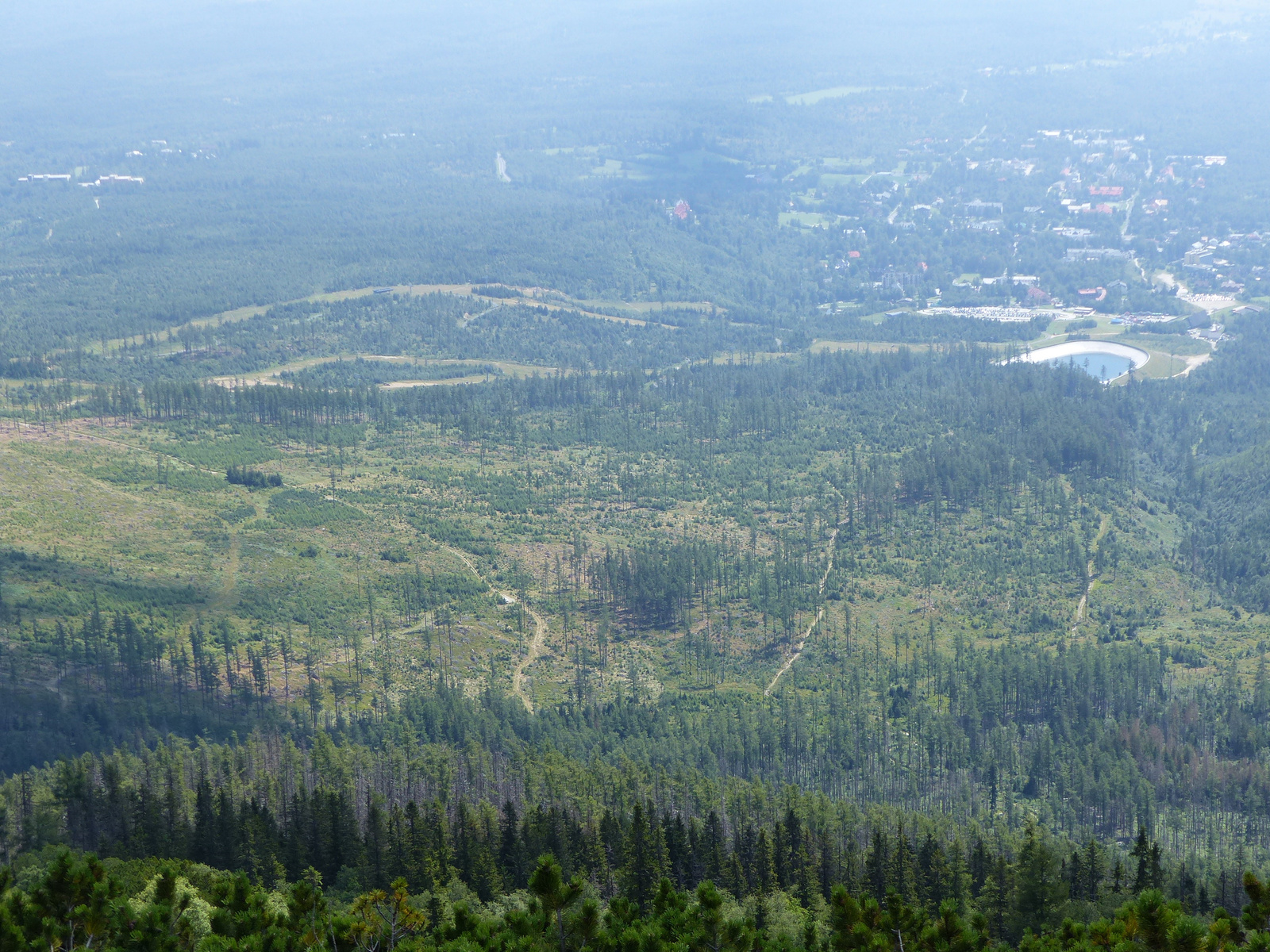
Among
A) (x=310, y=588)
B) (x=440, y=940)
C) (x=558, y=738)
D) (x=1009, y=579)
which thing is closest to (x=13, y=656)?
(x=310, y=588)

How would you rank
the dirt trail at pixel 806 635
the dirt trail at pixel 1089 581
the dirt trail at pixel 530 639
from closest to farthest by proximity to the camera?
the dirt trail at pixel 530 639 → the dirt trail at pixel 806 635 → the dirt trail at pixel 1089 581

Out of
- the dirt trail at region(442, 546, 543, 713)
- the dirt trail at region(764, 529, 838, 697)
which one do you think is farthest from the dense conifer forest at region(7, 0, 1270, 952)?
the dirt trail at region(442, 546, 543, 713)

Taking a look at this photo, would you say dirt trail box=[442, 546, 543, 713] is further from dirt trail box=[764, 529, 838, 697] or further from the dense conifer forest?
dirt trail box=[764, 529, 838, 697]

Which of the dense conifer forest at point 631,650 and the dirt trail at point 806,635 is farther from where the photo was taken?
the dirt trail at point 806,635

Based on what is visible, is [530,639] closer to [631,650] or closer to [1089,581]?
[631,650]

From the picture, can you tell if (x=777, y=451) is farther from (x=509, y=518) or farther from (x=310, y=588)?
(x=310, y=588)

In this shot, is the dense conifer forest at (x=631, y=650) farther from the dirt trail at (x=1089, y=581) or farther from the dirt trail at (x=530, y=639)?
the dirt trail at (x=530, y=639)

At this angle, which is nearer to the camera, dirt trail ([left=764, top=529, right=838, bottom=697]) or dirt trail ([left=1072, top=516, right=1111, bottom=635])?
dirt trail ([left=764, top=529, right=838, bottom=697])

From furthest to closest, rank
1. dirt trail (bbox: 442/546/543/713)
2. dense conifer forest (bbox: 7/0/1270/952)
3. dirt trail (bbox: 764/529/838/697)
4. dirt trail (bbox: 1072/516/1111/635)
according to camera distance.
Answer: dirt trail (bbox: 1072/516/1111/635), dirt trail (bbox: 764/529/838/697), dirt trail (bbox: 442/546/543/713), dense conifer forest (bbox: 7/0/1270/952)

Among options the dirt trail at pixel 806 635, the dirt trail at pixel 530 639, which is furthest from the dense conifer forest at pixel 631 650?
the dirt trail at pixel 530 639
